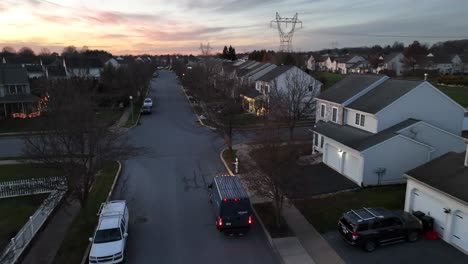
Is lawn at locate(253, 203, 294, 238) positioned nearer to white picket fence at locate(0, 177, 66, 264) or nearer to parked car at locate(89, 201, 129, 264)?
parked car at locate(89, 201, 129, 264)

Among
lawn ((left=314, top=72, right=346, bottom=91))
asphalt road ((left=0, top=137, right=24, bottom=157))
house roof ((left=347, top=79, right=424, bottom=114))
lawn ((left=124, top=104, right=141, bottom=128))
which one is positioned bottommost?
asphalt road ((left=0, top=137, right=24, bottom=157))

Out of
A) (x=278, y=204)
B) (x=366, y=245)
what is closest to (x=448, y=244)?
(x=366, y=245)

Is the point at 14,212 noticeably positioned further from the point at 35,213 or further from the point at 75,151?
the point at 75,151

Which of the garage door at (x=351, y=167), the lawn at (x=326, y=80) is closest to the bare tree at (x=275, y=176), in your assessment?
A: the garage door at (x=351, y=167)

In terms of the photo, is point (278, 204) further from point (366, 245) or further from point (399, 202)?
point (399, 202)

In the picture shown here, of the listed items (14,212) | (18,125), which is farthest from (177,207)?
(18,125)

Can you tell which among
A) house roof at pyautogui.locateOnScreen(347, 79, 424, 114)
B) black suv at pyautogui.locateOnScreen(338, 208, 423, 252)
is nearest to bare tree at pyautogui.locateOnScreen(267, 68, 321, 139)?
house roof at pyautogui.locateOnScreen(347, 79, 424, 114)
